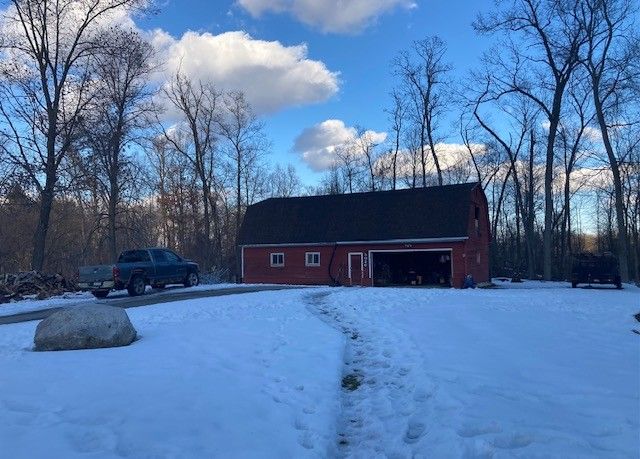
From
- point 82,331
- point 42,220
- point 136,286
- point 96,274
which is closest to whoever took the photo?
point 82,331

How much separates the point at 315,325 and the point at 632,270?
5360 centimetres

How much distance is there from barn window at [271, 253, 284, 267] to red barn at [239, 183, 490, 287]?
66mm

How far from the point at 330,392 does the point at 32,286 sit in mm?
20118

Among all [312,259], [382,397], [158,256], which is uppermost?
[158,256]

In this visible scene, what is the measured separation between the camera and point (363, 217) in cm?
3431

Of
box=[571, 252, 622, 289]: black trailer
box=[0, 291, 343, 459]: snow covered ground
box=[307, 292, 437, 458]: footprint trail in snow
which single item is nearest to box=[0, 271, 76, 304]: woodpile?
box=[0, 291, 343, 459]: snow covered ground

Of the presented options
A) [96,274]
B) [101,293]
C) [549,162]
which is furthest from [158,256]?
[549,162]

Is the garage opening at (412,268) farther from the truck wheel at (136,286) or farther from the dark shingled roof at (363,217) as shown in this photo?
the truck wheel at (136,286)

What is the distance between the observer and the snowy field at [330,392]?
504cm

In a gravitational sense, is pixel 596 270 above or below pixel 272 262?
below

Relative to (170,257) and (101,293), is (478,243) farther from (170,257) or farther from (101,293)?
(101,293)

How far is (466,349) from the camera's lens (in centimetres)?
924

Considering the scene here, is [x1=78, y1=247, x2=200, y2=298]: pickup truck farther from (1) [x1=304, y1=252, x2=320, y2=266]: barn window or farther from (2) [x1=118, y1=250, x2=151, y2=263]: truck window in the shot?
(1) [x1=304, y1=252, x2=320, y2=266]: barn window

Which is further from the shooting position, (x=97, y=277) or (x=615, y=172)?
(x=615, y=172)
